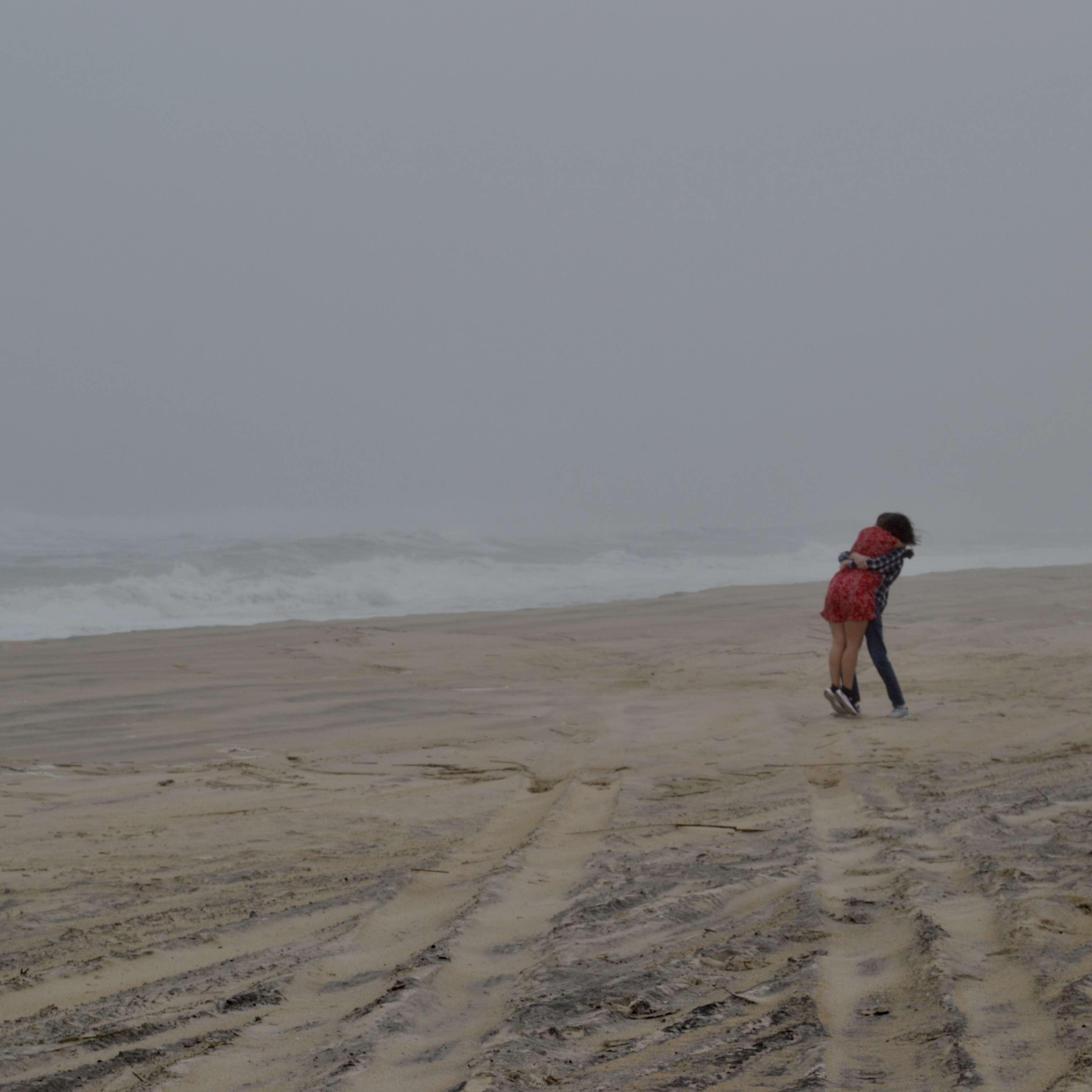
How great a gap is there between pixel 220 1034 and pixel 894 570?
548 centimetres

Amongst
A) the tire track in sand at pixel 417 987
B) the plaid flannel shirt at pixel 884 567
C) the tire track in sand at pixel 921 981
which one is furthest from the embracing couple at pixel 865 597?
the tire track in sand at pixel 417 987

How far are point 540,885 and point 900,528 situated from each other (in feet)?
14.1

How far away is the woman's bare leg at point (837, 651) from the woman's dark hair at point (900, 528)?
2.10 ft

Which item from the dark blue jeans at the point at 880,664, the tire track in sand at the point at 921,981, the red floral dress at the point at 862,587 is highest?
the red floral dress at the point at 862,587

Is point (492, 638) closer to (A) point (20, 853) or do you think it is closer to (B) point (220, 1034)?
(A) point (20, 853)

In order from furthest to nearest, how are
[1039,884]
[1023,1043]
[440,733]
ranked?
[440,733] → [1039,884] → [1023,1043]

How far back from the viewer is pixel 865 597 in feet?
21.6

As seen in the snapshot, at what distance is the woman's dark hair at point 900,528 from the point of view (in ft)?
21.6

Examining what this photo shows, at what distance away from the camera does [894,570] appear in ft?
21.9

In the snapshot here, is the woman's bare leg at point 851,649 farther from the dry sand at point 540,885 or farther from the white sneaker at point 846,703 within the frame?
the dry sand at point 540,885

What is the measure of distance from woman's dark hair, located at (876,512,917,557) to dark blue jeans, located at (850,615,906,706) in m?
0.51

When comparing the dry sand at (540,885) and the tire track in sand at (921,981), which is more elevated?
the tire track in sand at (921,981)

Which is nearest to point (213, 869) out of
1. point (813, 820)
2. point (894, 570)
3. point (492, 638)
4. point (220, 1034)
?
point (220, 1034)

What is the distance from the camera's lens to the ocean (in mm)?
13344
